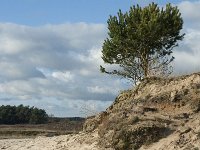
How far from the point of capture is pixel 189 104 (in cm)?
1850

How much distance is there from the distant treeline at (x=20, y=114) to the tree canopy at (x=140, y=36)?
68.5 metres

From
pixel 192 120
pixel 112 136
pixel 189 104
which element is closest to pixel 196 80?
pixel 189 104

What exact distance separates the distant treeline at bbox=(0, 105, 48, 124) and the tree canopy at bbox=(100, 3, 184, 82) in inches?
A: 2698

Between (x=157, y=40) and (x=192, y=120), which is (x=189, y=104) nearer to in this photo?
(x=192, y=120)

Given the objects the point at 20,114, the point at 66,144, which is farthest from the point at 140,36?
the point at 20,114

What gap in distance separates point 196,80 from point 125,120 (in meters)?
3.65

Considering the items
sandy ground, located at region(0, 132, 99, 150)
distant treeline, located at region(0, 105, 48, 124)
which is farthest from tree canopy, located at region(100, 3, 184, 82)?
distant treeline, located at region(0, 105, 48, 124)

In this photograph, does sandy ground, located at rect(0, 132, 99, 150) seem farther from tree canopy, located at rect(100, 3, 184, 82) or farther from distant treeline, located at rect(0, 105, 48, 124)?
distant treeline, located at rect(0, 105, 48, 124)

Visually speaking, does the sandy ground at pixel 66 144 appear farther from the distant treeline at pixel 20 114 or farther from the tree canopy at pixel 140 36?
the distant treeline at pixel 20 114

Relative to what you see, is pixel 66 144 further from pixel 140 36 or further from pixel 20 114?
pixel 20 114

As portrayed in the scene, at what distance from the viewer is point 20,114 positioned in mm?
113875

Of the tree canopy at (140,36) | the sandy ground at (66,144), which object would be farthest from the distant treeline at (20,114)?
the sandy ground at (66,144)

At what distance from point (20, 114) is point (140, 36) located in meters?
77.1

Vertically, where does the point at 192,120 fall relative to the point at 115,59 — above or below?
below
